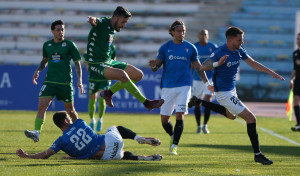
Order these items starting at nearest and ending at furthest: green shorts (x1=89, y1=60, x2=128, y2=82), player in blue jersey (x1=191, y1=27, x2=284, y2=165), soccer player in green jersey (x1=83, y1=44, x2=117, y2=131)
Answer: player in blue jersey (x1=191, y1=27, x2=284, y2=165) → green shorts (x1=89, y1=60, x2=128, y2=82) → soccer player in green jersey (x1=83, y1=44, x2=117, y2=131)

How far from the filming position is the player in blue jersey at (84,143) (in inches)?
316

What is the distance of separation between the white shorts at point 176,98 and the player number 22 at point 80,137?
247 cm


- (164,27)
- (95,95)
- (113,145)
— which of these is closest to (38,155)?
(113,145)

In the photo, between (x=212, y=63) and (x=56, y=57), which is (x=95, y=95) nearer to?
(x=56, y=57)

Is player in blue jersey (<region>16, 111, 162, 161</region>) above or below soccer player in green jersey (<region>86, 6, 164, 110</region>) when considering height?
below

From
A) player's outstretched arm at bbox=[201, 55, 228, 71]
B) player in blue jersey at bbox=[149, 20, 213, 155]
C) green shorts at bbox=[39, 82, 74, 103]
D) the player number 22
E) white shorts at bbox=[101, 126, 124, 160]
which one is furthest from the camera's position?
green shorts at bbox=[39, 82, 74, 103]

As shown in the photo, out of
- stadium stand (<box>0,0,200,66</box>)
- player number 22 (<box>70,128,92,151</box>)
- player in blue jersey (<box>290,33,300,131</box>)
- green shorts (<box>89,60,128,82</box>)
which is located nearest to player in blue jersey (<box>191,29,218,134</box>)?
player in blue jersey (<box>290,33,300,131</box>)

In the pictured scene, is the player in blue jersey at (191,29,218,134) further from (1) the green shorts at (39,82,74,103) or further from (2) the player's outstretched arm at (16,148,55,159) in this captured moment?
(2) the player's outstretched arm at (16,148,55,159)

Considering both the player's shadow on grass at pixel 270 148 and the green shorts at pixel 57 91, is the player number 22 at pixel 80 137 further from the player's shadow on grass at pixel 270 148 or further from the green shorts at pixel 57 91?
the player's shadow on grass at pixel 270 148

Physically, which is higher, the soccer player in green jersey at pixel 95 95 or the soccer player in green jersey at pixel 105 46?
the soccer player in green jersey at pixel 105 46

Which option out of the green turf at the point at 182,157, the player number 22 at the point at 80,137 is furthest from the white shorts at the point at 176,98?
the player number 22 at the point at 80,137

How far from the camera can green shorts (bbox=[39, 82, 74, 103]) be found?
34.9 ft

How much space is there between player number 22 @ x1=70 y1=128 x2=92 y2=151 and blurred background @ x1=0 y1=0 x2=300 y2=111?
24498 millimetres

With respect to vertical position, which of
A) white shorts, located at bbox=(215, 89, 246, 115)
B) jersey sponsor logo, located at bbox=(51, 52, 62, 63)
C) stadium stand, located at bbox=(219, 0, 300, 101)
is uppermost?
jersey sponsor logo, located at bbox=(51, 52, 62, 63)
